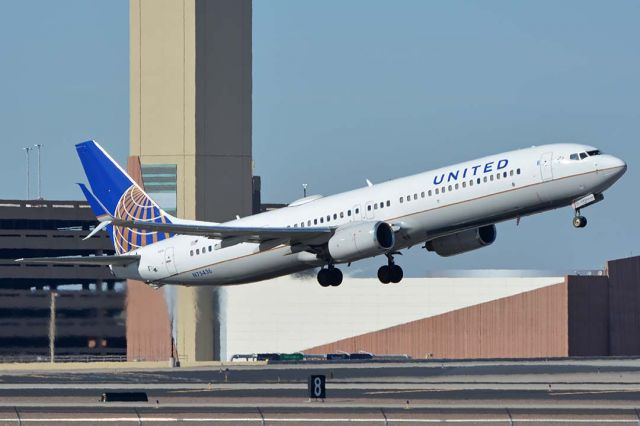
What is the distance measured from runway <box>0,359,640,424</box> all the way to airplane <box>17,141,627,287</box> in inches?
228

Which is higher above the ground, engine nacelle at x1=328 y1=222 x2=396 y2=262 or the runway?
engine nacelle at x1=328 y1=222 x2=396 y2=262

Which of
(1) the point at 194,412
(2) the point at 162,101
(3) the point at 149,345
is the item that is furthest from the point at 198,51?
(1) the point at 194,412

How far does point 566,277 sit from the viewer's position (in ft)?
423

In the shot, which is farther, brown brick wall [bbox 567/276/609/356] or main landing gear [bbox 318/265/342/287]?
brown brick wall [bbox 567/276/609/356]

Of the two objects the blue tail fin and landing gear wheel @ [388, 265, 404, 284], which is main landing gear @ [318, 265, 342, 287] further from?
the blue tail fin

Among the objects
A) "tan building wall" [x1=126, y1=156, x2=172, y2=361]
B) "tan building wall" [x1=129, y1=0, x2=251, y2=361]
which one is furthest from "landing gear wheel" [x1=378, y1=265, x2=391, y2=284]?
"tan building wall" [x1=129, y1=0, x2=251, y2=361]

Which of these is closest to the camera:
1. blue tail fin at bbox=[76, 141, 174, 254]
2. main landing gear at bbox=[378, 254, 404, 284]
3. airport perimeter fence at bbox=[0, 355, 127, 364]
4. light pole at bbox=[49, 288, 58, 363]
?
main landing gear at bbox=[378, 254, 404, 284]

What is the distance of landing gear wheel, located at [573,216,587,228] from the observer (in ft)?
227

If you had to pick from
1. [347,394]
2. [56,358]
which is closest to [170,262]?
[56,358]

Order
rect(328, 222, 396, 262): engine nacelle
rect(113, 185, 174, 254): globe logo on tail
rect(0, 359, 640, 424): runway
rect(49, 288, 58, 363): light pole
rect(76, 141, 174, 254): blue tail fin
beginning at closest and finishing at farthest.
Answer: rect(0, 359, 640, 424): runway → rect(328, 222, 396, 262): engine nacelle → rect(113, 185, 174, 254): globe logo on tail → rect(76, 141, 174, 254): blue tail fin → rect(49, 288, 58, 363): light pole

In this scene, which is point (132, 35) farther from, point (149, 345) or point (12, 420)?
point (12, 420)

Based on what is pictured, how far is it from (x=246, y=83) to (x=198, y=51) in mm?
6703

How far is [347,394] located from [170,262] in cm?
2020

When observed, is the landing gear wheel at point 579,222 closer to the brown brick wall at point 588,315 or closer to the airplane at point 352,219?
the airplane at point 352,219
